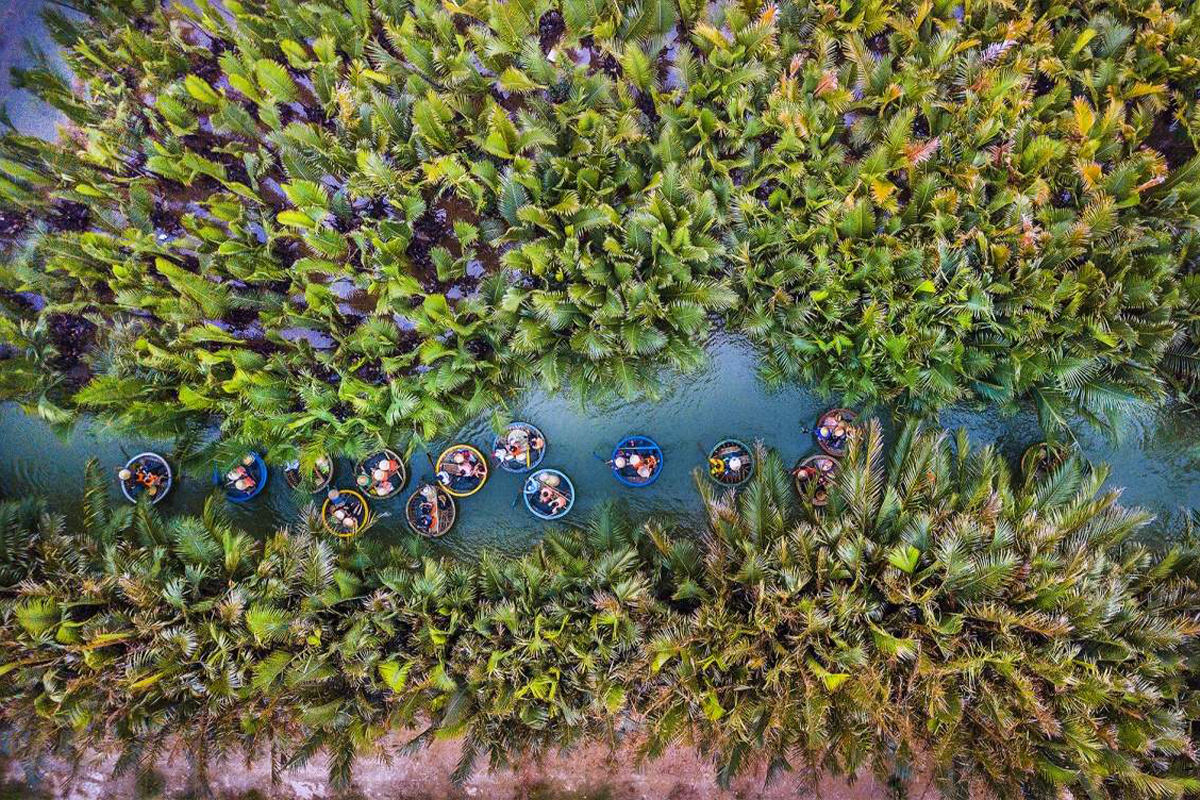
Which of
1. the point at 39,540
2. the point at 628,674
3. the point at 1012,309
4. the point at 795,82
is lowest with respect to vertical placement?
the point at 628,674

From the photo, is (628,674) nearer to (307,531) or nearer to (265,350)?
(307,531)

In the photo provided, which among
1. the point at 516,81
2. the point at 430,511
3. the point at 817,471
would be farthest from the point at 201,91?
the point at 817,471

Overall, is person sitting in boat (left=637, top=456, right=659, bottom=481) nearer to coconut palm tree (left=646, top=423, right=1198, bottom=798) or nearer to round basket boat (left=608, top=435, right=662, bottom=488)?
round basket boat (left=608, top=435, right=662, bottom=488)

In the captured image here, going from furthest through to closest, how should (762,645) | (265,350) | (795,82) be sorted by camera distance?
(265,350)
(795,82)
(762,645)

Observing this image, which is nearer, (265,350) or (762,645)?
(762,645)

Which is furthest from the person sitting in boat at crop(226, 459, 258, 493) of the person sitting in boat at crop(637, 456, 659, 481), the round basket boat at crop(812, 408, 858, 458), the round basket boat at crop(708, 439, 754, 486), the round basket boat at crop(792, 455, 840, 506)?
the round basket boat at crop(812, 408, 858, 458)

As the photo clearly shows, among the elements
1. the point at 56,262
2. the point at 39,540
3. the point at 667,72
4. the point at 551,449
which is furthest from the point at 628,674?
the point at 56,262
